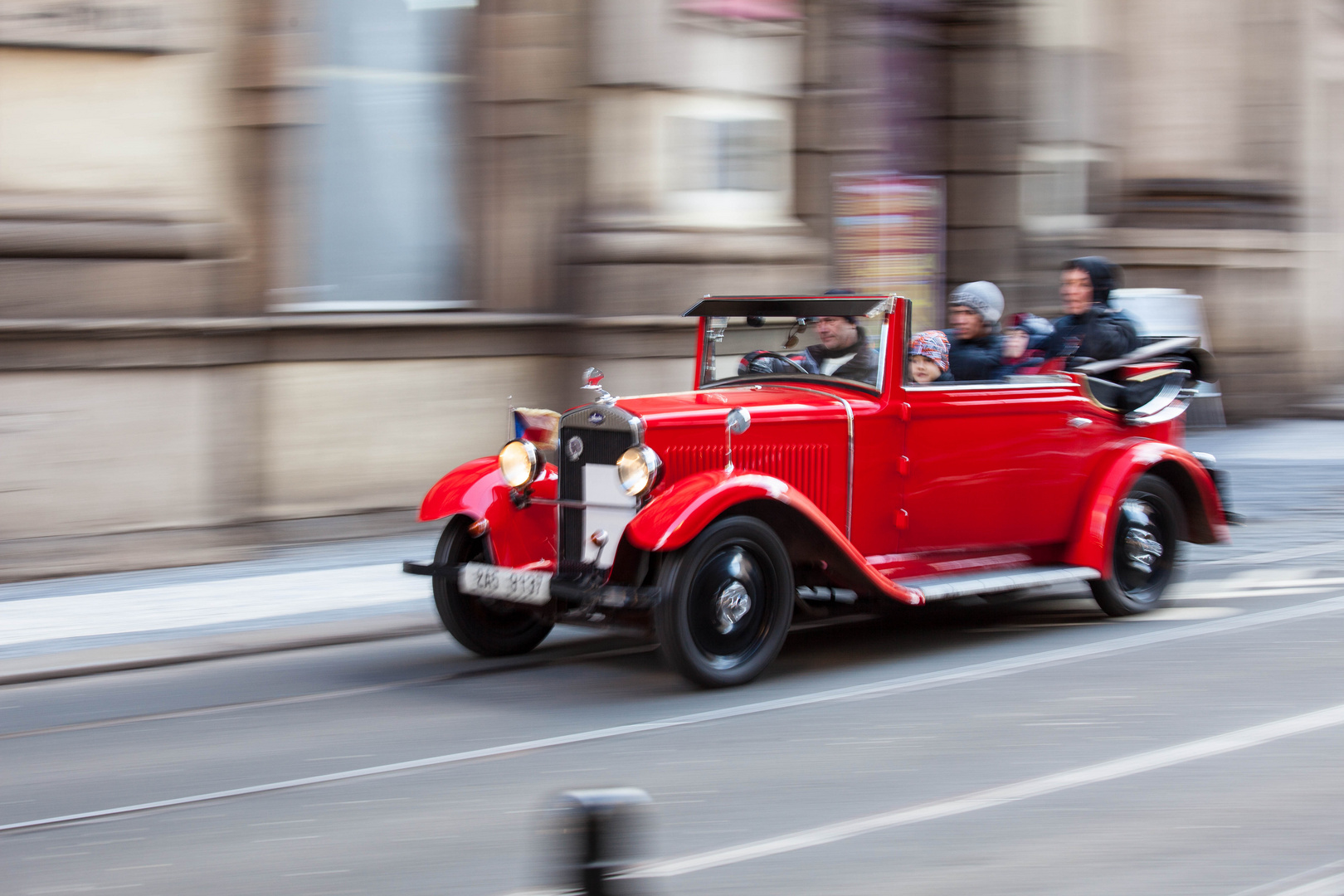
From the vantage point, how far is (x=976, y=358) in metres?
7.27

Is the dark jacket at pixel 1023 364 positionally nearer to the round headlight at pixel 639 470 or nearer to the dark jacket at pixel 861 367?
the dark jacket at pixel 861 367

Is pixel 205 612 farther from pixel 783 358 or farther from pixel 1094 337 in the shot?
pixel 1094 337

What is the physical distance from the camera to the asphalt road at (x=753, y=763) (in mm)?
3951

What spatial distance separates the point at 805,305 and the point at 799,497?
1121mm

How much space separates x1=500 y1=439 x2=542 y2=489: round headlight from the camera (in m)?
6.43

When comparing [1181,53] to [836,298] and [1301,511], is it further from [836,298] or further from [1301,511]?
[836,298]

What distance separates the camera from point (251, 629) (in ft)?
24.2

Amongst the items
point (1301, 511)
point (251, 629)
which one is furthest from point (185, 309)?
point (1301, 511)

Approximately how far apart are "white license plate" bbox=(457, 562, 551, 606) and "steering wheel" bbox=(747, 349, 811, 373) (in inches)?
64.5

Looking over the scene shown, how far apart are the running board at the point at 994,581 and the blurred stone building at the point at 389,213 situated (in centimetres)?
461

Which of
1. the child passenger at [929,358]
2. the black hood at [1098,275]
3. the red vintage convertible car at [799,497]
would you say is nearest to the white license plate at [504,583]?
the red vintage convertible car at [799,497]

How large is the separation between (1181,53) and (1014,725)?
1365 centimetres

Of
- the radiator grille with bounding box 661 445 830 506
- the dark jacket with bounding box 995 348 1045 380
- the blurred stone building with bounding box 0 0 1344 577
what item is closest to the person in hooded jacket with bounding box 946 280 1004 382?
the dark jacket with bounding box 995 348 1045 380

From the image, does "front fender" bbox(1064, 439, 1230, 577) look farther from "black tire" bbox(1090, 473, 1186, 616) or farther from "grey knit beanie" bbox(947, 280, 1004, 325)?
"grey knit beanie" bbox(947, 280, 1004, 325)
